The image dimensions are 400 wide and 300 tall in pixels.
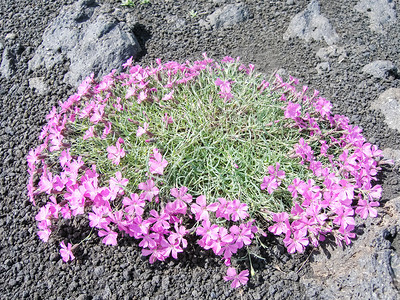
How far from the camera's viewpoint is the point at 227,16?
4.43 meters

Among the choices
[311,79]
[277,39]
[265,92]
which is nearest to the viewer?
[265,92]

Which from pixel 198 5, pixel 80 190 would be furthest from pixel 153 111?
pixel 198 5

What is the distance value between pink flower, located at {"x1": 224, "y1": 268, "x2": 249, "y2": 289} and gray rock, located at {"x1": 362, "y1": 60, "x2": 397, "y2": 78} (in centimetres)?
234

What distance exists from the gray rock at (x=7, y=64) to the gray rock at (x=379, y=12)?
12.1 ft

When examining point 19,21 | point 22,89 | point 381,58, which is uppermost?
point 19,21

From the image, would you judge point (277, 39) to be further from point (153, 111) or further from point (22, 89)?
point (22, 89)

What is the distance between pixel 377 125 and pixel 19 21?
3805 mm

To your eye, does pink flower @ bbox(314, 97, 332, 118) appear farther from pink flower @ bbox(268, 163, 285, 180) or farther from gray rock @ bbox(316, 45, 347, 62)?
gray rock @ bbox(316, 45, 347, 62)

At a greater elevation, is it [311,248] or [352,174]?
[352,174]

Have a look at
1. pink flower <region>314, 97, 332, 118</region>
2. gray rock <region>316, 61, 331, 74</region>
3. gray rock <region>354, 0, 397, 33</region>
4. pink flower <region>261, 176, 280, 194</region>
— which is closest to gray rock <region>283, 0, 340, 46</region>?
gray rock <region>316, 61, 331, 74</region>

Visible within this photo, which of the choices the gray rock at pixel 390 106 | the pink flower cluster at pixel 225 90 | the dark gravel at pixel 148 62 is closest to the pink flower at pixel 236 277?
the dark gravel at pixel 148 62

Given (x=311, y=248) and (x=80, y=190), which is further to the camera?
(x=311, y=248)

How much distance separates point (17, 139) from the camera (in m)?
3.45

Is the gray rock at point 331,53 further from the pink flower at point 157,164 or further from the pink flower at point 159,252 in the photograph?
the pink flower at point 159,252
